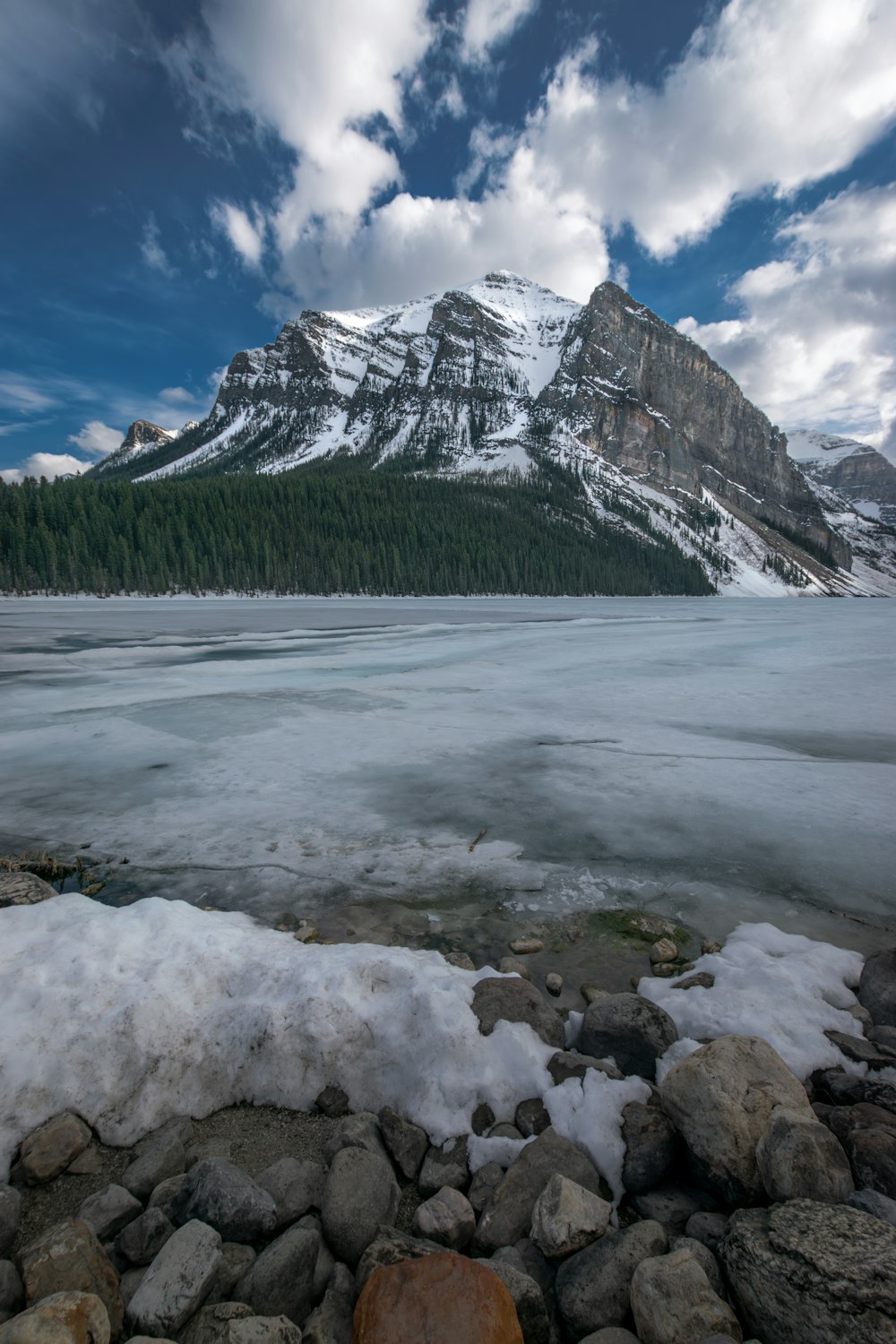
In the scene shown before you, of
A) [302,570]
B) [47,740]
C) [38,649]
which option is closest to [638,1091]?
[47,740]

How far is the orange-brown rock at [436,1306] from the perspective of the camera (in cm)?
165

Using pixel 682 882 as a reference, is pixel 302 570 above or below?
above

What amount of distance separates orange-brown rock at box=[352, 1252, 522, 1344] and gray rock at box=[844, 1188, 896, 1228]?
123 cm

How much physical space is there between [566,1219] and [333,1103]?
1.20 m

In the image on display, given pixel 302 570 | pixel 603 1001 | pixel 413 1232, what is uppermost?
pixel 302 570

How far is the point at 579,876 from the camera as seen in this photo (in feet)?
15.9

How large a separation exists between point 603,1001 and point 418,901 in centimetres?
169

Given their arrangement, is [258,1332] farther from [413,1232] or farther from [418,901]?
[418,901]

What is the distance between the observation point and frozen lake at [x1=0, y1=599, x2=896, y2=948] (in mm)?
4684

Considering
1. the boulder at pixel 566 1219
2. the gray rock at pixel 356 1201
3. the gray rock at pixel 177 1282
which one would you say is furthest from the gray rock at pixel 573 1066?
the gray rock at pixel 177 1282

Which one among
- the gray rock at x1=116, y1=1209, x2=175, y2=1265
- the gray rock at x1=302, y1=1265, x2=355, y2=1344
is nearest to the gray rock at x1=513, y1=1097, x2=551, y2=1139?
the gray rock at x1=302, y1=1265, x2=355, y2=1344

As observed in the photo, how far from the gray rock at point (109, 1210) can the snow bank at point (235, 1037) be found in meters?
0.38

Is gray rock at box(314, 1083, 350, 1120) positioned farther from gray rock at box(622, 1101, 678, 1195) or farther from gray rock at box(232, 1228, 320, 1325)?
gray rock at box(622, 1101, 678, 1195)

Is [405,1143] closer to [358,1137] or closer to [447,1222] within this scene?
[358,1137]
